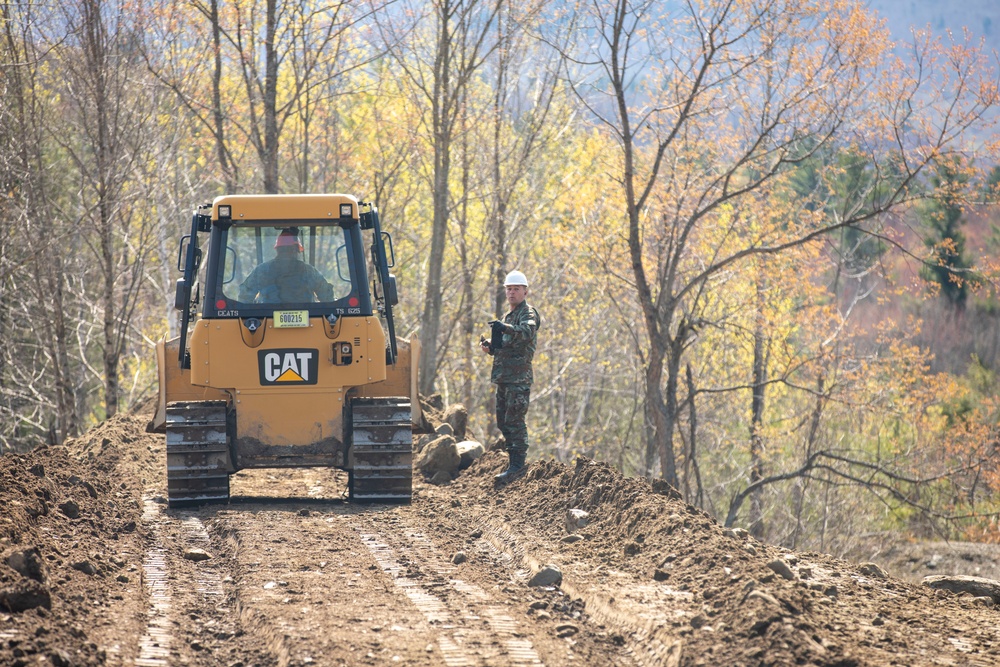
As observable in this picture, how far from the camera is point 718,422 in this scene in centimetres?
2672

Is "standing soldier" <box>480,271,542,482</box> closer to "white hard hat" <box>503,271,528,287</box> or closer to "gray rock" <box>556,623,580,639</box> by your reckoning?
"white hard hat" <box>503,271,528,287</box>

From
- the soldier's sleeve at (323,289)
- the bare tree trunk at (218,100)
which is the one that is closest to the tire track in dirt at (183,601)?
the soldier's sleeve at (323,289)

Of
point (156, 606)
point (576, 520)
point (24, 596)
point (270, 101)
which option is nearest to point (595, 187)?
point (270, 101)

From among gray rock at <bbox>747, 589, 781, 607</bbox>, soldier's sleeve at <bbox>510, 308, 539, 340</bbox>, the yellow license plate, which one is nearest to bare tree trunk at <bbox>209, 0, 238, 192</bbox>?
soldier's sleeve at <bbox>510, 308, 539, 340</bbox>

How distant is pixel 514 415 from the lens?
10656 mm

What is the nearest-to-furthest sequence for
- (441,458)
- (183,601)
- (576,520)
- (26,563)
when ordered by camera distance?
(26,563) → (183,601) → (576,520) → (441,458)

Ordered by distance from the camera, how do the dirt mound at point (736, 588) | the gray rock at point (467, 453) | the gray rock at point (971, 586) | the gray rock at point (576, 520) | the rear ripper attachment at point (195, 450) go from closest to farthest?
the dirt mound at point (736, 588) < the gray rock at point (971, 586) < the gray rock at point (576, 520) < the rear ripper attachment at point (195, 450) < the gray rock at point (467, 453)

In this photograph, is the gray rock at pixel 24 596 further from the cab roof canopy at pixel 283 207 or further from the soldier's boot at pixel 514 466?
the soldier's boot at pixel 514 466

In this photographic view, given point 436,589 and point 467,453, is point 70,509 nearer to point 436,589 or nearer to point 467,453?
point 436,589

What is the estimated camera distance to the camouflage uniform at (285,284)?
962cm

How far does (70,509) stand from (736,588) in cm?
501

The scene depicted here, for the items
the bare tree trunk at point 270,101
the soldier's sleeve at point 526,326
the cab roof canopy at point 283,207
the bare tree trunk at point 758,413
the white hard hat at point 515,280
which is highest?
the bare tree trunk at point 270,101

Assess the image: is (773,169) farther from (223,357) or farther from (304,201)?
(223,357)

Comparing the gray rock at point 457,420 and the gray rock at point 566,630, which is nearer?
the gray rock at point 566,630
